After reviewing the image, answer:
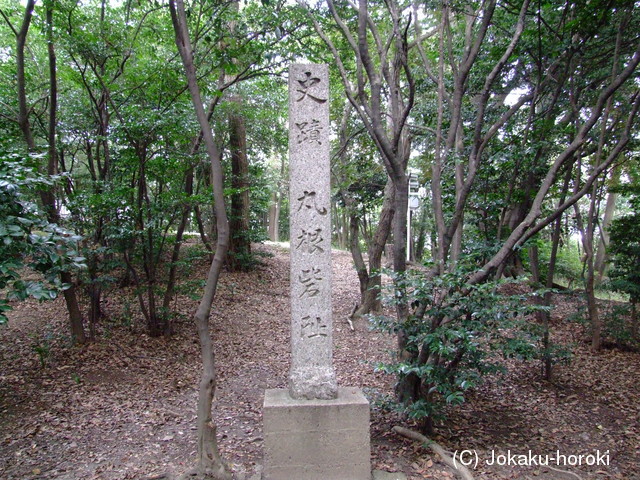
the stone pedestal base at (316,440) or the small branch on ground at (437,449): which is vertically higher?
the stone pedestal base at (316,440)

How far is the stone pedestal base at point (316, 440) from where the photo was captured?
3.31 m

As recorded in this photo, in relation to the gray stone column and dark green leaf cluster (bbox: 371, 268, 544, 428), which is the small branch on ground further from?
the gray stone column

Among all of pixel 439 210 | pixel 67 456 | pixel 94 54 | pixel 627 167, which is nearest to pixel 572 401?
pixel 439 210

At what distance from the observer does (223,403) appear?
5.44 m

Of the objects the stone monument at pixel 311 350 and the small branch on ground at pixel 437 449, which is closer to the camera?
the stone monument at pixel 311 350

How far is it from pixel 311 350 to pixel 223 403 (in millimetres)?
2554

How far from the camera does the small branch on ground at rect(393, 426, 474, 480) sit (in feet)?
11.9

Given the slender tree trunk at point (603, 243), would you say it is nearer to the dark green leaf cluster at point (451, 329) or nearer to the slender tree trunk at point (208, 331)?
the dark green leaf cluster at point (451, 329)

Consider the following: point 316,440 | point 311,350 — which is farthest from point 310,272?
point 316,440

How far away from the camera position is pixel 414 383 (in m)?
4.25

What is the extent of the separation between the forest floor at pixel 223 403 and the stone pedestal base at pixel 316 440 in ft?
2.07

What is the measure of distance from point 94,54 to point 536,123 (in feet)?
21.8

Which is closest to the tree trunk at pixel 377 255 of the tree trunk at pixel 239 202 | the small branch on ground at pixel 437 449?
the tree trunk at pixel 239 202

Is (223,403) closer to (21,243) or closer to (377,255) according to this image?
(21,243)
